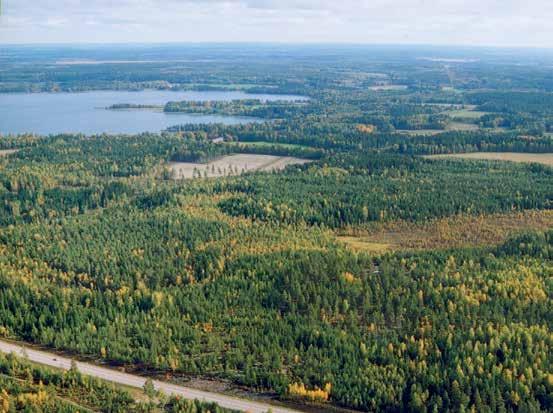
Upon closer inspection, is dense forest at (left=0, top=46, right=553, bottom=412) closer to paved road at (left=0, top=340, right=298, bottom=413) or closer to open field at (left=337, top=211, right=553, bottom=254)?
open field at (left=337, top=211, right=553, bottom=254)

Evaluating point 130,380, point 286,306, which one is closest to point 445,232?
point 286,306

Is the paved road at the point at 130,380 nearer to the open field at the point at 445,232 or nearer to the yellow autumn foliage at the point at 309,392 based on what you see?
the yellow autumn foliage at the point at 309,392

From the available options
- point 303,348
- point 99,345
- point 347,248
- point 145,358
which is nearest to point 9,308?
point 99,345

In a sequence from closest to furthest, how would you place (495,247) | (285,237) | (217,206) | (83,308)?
1. (83,308)
2. (495,247)
3. (285,237)
4. (217,206)

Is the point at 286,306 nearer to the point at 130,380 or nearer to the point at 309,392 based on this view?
the point at 309,392

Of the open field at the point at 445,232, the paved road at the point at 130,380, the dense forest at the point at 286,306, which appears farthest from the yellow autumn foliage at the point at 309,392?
the open field at the point at 445,232

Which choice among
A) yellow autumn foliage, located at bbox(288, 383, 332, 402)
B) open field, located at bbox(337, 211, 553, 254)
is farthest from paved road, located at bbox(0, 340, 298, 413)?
open field, located at bbox(337, 211, 553, 254)

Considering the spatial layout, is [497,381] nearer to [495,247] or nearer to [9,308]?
[495,247]
